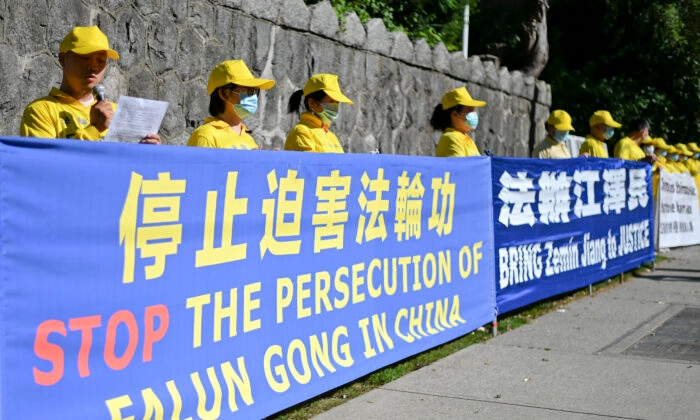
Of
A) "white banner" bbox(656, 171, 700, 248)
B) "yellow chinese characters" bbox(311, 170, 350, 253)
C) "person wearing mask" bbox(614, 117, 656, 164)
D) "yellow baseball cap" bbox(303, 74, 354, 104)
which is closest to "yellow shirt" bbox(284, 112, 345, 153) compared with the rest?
"yellow baseball cap" bbox(303, 74, 354, 104)

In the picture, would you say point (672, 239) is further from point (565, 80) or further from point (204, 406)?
point (204, 406)

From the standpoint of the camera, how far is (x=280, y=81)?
9891 millimetres

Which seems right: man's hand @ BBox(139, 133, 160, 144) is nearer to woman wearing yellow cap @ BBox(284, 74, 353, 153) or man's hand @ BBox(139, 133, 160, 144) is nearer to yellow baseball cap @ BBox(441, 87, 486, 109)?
woman wearing yellow cap @ BBox(284, 74, 353, 153)

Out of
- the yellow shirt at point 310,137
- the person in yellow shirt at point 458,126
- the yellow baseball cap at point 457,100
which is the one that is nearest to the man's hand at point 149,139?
the yellow shirt at point 310,137

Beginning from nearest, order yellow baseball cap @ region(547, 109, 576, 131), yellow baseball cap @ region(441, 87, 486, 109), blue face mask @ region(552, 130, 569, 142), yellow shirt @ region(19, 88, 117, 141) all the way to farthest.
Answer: yellow shirt @ region(19, 88, 117, 141) < yellow baseball cap @ region(441, 87, 486, 109) < yellow baseball cap @ region(547, 109, 576, 131) < blue face mask @ region(552, 130, 569, 142)

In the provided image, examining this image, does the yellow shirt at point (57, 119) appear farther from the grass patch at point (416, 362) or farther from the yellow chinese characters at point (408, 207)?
the yellow chinese characters at point (408, 207)

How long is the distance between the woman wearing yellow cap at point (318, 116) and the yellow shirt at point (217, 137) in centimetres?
99

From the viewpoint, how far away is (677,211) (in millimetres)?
16812

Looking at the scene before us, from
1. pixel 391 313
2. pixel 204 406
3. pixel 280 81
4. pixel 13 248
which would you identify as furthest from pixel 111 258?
pixel 280 81

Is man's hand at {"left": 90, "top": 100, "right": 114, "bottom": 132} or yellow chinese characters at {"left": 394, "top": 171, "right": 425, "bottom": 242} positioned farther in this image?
yellow chinese characters at {"left": 394, "top": 171, "right": 425, "bottom": 242}

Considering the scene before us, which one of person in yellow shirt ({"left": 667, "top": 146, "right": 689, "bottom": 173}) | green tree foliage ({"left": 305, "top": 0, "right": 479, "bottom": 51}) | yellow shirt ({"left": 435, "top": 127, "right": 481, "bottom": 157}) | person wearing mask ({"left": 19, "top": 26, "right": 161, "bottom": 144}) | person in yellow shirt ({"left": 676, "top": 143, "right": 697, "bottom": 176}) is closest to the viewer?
person wearing mask ({"left": 19, "top": 26, "right": 161, "bottom": 144})

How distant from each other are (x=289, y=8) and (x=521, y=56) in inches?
391

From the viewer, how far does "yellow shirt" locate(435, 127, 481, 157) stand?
909 centimetres

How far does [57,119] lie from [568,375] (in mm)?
3735
